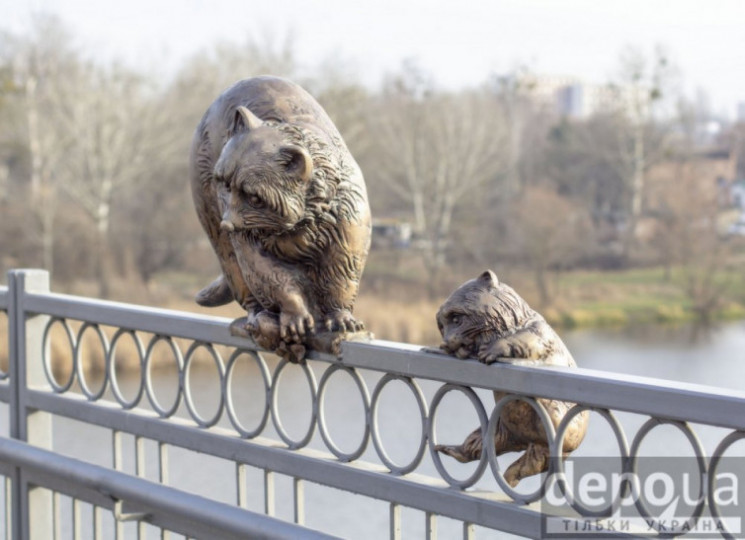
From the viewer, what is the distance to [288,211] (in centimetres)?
214

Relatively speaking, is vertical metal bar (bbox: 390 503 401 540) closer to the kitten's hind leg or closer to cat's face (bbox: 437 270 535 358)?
cat's face (bbox: 437 270 535 358)

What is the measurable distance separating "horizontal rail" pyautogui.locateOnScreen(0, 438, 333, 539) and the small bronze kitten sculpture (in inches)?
15.9

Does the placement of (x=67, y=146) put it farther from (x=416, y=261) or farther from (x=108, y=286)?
(x=416, y=261)

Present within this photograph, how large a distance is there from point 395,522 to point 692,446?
27.3 inches

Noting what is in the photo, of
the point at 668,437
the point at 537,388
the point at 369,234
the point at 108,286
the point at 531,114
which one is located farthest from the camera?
the point at 531,114

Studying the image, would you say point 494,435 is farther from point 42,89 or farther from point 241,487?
point 42,89

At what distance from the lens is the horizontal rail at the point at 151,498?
2.02 metres

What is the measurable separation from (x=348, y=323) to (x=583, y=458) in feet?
1.85

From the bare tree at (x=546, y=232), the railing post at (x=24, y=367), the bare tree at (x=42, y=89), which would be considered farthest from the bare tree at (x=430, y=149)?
the railing post at (x=24, y=367)

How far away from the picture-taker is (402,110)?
82.1ft

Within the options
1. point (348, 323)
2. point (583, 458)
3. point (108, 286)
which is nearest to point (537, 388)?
point (583, 458)

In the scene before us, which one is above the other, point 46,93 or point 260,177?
point 46,93

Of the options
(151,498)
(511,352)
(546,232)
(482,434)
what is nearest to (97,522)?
(151,498)

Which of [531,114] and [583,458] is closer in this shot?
[583,458]
